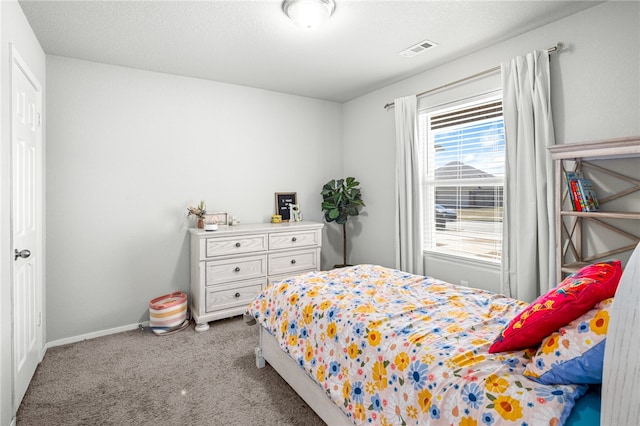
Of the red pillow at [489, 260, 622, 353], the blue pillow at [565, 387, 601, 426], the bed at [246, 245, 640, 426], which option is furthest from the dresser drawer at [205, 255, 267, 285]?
the blue pillow at [565, 387, 601, 426]

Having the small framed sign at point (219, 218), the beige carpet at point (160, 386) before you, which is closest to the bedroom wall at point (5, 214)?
the beige carpet at point (160, 386)

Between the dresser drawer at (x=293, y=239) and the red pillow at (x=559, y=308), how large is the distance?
2.62 metres

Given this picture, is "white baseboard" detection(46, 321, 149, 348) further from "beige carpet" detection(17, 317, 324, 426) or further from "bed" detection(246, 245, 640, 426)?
"bed" detection(246, 245, 640, 426)

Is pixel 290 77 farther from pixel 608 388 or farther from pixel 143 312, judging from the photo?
pixel 608 388

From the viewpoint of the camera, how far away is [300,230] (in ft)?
12.7

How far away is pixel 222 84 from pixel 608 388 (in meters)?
4.02

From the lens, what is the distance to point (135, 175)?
336cm

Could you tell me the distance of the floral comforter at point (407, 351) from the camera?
1.13 m

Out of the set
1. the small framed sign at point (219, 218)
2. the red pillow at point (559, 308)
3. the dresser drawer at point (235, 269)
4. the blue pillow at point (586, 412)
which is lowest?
the blue pillow at point (586, 412)

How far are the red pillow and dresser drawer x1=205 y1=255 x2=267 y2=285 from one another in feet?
8.55

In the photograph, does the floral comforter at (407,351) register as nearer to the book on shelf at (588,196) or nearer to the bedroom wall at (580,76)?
the book on shelf at (588,196)

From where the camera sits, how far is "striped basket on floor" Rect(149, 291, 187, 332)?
3148mm

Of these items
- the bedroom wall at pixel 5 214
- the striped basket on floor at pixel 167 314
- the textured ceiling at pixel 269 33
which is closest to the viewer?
the bedroom wall at pixel 5 214

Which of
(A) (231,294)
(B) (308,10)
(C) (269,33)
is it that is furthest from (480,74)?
(A) (231,294)
